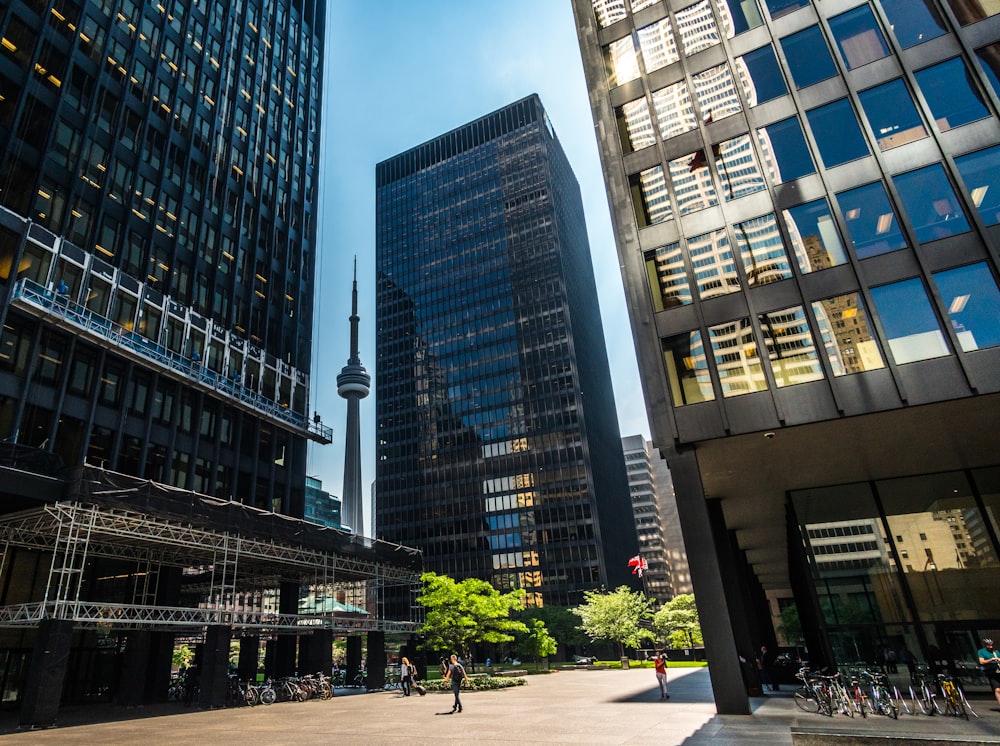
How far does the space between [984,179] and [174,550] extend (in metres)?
42.2

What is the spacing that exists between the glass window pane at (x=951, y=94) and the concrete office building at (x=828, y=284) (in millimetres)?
74

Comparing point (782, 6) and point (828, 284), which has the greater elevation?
point (782, 6)

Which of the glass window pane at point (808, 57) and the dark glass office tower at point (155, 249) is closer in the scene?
the glass window pane at point (808, 57)

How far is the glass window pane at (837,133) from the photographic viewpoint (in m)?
17.8

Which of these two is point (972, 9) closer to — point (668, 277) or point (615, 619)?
point (668, 277)

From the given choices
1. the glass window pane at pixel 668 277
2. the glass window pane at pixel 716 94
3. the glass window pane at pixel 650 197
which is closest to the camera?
the glass window pane at pixel 668 277

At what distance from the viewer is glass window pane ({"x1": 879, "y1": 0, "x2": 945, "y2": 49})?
17.8 meters

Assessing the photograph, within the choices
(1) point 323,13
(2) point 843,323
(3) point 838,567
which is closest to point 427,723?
(3) point 838,567

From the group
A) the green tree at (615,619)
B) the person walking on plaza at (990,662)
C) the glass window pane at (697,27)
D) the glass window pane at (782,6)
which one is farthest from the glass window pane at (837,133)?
the green tree at (615,619)

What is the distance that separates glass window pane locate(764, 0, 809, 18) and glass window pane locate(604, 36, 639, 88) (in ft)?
16.3

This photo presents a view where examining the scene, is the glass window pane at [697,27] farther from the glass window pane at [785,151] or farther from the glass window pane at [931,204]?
the glass window pane at [931,204]

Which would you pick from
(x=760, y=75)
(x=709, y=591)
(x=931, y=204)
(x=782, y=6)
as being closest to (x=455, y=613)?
(x=709, y=591)

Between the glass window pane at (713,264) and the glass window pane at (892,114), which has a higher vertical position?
the glass window pane at (892,114)

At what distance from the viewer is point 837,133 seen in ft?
59.8
